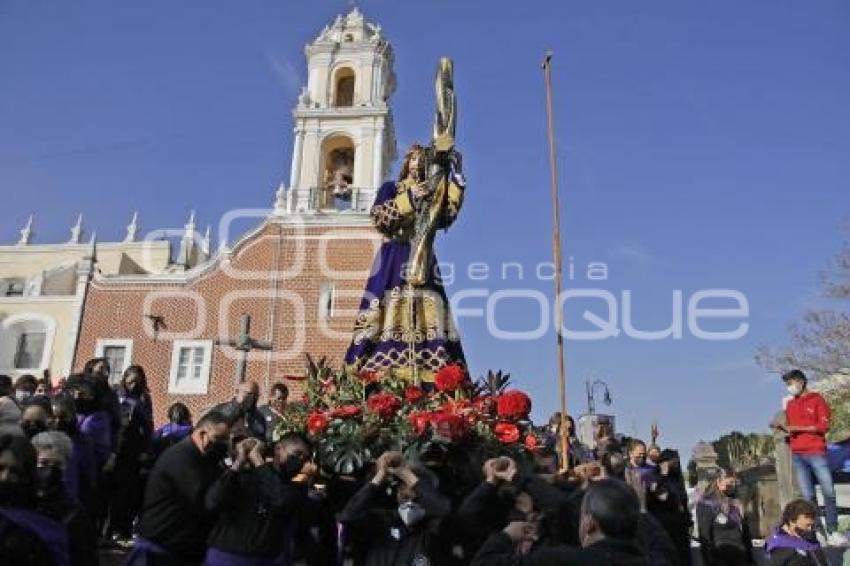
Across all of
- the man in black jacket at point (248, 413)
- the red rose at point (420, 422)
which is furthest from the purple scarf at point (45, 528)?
the red rose at point (420, 422)

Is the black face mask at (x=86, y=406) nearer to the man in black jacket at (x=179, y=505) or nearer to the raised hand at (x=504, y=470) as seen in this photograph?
the man in black jacket at (x=179, y=505)

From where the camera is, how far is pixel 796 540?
5781 mm

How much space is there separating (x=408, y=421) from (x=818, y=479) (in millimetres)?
5129

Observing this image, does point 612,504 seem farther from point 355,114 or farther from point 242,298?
point 355,114

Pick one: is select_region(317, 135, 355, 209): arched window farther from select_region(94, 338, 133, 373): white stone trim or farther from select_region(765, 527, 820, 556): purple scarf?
select_region(765, 527, 820, 556): purple scarf

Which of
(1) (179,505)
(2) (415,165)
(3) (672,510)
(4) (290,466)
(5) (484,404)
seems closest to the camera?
(1) (179,505)

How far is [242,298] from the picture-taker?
1127 inches

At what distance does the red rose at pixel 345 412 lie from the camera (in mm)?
5480

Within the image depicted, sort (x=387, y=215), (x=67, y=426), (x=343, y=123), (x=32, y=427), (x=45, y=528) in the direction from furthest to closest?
1. (x=343, y=123)
2. (x=387, y=215)
3. (x=67, y=426)
4. (x=32, y=427)
5. (x=45, y=528)

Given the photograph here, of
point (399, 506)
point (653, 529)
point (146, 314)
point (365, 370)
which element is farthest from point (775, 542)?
point (146, 314)

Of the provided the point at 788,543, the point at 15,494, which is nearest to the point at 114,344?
the point at 788,543

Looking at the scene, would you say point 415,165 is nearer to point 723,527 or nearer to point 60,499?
point 723,527

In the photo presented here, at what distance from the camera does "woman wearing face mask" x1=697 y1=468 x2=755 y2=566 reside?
7.36 meters

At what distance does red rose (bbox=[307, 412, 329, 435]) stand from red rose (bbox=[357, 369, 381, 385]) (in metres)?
0.65
